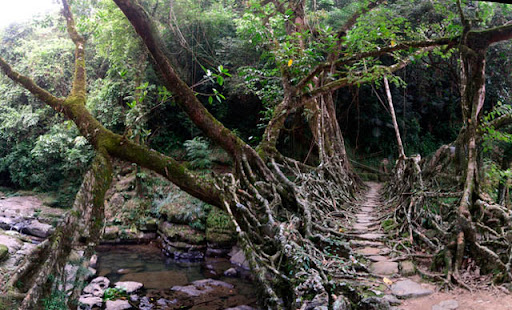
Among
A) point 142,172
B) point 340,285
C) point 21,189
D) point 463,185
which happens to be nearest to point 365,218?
point 463,185

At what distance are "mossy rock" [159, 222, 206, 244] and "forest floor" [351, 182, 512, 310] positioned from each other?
4.60 m

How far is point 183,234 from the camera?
862 centimetres

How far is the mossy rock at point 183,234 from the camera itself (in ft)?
27.8

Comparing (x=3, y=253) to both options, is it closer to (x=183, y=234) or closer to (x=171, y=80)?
(x=183, y=234)

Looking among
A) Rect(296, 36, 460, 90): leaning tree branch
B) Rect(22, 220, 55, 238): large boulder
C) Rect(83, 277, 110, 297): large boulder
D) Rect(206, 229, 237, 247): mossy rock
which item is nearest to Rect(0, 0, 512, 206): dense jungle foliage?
Rect(206, 229, 237, 247): mossy rock

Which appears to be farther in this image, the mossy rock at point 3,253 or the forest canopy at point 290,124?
the mossy rock at point 3,253

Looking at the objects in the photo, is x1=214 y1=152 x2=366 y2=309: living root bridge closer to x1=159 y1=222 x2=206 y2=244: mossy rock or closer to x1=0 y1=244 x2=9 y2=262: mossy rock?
x1=159 y1=222 x2=206 y2=244: mossy rock

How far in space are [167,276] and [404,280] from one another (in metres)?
4.71

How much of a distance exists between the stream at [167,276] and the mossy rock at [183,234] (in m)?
0.50

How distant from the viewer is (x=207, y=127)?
206 inches

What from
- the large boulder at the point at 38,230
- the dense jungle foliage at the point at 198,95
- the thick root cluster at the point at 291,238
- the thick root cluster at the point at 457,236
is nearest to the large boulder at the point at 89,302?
the thick root cluster at the point at 291,238

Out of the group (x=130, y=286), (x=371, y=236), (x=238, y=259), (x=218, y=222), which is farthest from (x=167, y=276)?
(x=371, y=236)

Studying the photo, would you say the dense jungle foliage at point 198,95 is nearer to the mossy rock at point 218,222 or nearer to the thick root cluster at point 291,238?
the mossy rock at point 218,222

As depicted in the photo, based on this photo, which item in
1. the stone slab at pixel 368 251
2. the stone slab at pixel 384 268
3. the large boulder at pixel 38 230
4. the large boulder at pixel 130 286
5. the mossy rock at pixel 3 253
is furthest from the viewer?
the large boulder at pixel 38 230
